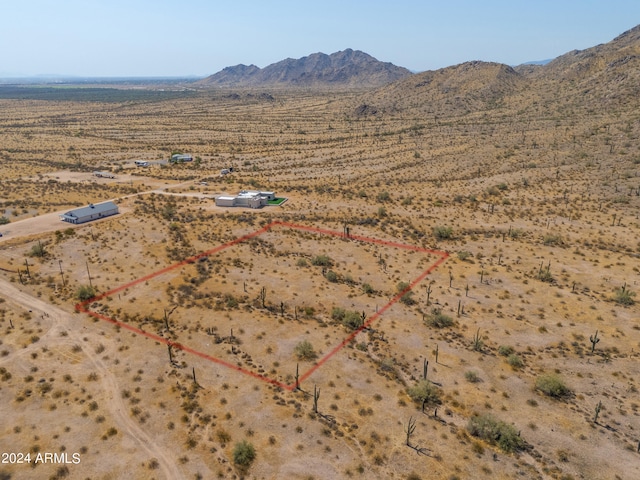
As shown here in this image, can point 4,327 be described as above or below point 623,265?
below

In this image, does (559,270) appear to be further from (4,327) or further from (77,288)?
(4,327)

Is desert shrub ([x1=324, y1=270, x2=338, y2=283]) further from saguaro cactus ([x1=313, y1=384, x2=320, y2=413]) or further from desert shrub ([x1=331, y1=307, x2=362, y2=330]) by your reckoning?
saguaro cactus ([x1=313, y1=384, x2=320, y2=413])

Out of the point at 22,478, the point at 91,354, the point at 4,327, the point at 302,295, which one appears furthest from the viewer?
the point at 302,295

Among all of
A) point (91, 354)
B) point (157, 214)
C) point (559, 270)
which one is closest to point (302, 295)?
point (91, 354)

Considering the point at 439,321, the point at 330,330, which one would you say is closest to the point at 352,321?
the point at 330,330

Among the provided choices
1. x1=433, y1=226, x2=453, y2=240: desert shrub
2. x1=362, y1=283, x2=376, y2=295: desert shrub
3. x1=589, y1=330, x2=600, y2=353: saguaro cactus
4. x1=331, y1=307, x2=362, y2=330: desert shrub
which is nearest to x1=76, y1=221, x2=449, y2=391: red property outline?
x1=331, y1=307, x2=362, y2=330: desert shrub

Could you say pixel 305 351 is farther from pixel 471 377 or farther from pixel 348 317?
pixel 471 377
